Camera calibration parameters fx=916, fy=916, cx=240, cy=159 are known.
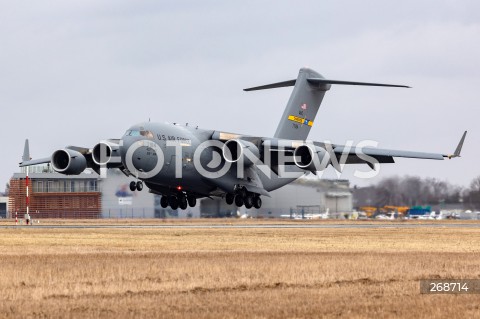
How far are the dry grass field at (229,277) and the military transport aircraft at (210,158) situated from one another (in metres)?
6.98

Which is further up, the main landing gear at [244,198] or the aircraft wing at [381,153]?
the aircraft wing at [381,153]

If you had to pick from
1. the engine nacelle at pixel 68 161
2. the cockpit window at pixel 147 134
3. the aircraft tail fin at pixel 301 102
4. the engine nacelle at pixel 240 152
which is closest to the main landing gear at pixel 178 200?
the engine nacelle at pixel 240 152

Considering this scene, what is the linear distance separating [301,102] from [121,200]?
56.1ft

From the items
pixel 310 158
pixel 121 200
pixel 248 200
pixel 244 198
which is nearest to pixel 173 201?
pixel 244 198

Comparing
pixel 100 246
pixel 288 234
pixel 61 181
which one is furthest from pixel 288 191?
pixel 100 246

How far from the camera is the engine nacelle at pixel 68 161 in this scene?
140ft

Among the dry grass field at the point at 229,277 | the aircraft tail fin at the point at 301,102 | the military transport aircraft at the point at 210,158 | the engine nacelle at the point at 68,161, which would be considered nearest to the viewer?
the dry grass field at the point at 229,277

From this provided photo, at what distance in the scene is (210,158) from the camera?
1704 inches

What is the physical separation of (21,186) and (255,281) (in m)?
55.9

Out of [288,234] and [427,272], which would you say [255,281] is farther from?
[288,234]

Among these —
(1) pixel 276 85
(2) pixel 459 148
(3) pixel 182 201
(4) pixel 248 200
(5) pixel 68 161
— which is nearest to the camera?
(2) pixel 459 148

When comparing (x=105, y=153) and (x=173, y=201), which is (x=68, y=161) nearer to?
(x=105, y=153)

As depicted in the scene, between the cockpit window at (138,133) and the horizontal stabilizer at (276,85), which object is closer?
the cockpit window at (138,133)

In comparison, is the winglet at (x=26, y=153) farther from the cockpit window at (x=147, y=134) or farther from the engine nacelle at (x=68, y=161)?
the cockpit window at (x=147, y=134)
